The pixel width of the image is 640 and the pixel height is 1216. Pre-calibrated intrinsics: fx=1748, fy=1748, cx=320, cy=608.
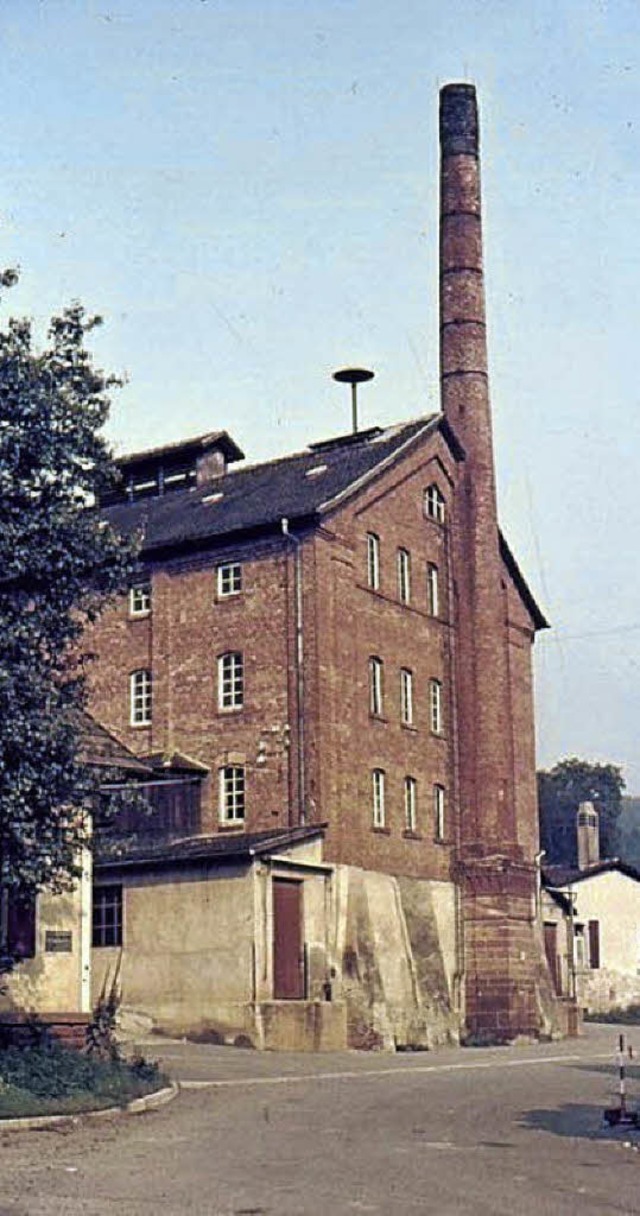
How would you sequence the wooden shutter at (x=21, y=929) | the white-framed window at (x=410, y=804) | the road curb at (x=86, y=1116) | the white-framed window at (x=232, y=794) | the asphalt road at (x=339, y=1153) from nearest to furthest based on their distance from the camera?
the asphalt road at (x=339, y=1153), the road curb at (x=86, y=1116), the wooden shutter at (x=21, y=929), the white-framed window at (x=232, y=794), the white-framed window at (x=410, y=804)

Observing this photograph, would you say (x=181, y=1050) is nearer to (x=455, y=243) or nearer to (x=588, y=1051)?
(x=588, y=1051)

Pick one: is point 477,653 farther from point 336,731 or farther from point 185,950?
point 185,950

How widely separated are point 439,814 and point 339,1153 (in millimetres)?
29506

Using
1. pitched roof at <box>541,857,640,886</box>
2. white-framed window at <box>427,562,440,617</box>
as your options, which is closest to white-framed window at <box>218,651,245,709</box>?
white-framed window at <box>427,562,440,617</box>

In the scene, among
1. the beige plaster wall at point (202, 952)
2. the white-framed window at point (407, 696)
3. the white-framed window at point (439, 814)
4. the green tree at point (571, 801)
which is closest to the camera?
the beige plaster wall at point (202, 952)

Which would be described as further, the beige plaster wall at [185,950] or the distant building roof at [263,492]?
the distant building roof at [263,492]

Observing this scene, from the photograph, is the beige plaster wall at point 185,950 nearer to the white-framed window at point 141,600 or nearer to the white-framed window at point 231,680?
the white-framed window at point 231,680

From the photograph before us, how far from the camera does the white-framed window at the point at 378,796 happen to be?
139 ft

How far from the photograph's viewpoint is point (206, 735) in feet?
139

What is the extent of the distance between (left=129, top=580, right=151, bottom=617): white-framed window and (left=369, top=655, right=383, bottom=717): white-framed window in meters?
5.88

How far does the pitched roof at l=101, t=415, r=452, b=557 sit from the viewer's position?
42188 millimetres

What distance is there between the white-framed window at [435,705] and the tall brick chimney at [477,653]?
2.10ft

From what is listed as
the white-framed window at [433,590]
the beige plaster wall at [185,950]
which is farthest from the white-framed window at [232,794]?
the white-framed window at [433,590]

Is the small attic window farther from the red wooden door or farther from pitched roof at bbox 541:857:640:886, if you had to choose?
pitched roof at bbox 541:857:640:886
